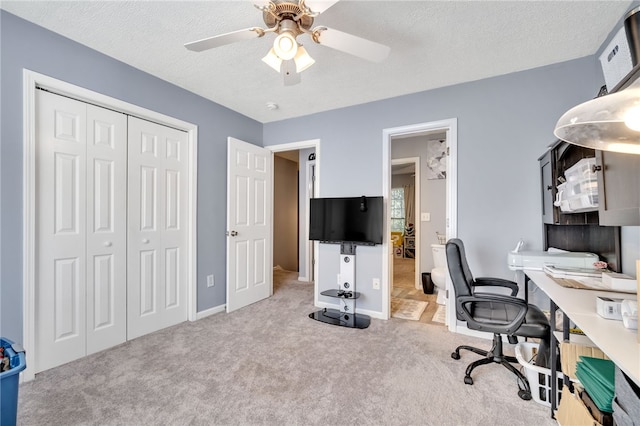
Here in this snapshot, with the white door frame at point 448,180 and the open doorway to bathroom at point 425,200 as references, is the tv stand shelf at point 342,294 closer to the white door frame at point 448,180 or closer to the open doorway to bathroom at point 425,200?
the white door frame at point 448,180

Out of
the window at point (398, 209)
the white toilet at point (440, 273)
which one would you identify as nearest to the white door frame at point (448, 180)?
the white toilet at point (440, 273)

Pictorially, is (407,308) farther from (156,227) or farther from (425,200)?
(156,227)

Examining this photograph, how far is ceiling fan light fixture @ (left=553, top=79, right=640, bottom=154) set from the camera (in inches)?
34.2

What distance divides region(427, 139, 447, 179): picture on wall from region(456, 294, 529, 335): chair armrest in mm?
2889

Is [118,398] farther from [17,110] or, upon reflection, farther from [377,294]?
[377,294]

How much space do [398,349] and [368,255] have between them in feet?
3.60

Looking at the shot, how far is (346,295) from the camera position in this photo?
3.19 meters

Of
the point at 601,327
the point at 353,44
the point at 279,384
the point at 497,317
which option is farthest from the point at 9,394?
the point at 497,317

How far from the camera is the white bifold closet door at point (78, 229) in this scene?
2068 millimetres

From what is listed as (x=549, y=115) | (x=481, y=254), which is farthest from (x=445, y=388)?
(x=549, y=115)

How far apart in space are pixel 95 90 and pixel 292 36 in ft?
6.02

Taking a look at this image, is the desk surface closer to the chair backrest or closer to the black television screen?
the chair backrest

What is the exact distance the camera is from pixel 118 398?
1780 millimetres

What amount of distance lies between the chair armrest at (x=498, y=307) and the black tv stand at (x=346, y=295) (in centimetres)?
129
